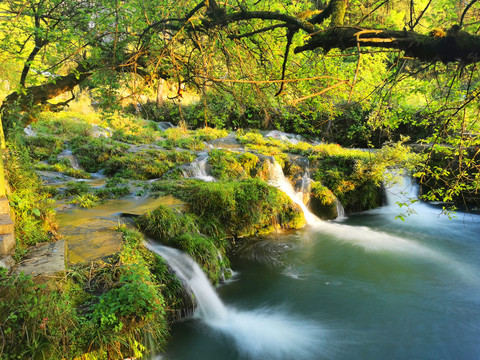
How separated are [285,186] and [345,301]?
228 inches

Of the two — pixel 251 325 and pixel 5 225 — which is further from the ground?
pixel 5 225

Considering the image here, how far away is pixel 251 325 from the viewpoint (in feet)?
16.6

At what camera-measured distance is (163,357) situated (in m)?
4.07

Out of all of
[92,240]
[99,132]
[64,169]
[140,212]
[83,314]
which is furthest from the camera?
[99,132]

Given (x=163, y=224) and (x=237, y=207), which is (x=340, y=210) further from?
(x=163, y=224)

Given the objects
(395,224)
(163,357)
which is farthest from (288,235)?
(163,357)

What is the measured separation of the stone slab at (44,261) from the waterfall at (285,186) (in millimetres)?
7755

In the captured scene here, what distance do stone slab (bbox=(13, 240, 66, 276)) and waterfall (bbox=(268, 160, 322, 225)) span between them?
7.76m

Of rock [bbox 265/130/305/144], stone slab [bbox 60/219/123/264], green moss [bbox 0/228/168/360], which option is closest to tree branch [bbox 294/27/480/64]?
green moss [bbox 0/228/168/360]

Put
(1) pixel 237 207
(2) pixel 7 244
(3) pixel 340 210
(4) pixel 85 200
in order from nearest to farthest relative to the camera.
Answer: (2) pixel 7 244 → (4) pixel 85 200 → (1) pixel 237 207 → (3) pixel 340 210

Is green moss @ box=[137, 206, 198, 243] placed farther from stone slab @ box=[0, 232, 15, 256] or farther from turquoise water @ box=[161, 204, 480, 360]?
stone slab @ box=[0, 232, 15, 256]

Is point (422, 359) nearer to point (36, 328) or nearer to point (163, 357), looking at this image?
point (163, 357)

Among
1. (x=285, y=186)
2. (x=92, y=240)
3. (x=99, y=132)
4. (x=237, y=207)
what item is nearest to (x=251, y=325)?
(x=92, y=240)

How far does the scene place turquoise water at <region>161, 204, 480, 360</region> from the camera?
4.62m
